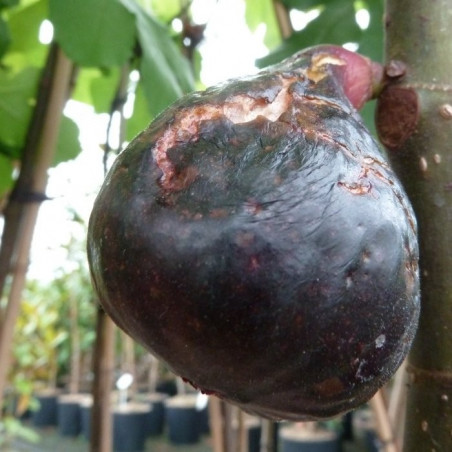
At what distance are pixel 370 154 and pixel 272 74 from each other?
72mm

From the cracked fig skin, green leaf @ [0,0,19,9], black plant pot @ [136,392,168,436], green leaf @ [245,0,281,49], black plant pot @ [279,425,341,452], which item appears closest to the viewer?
the cracked fig skin

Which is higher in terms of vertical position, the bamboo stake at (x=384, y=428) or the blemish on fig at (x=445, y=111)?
the blemish on fig at (x=445, y=111)

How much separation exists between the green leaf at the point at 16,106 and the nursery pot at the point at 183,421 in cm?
278

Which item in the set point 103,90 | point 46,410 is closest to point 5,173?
point 103,90

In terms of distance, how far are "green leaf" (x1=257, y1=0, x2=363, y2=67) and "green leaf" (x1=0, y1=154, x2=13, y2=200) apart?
371mm

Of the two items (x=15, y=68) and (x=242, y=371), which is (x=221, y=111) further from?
(x=15, y=68)

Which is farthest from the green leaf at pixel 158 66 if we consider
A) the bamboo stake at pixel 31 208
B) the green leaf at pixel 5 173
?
the green leaf at pixel 5 173

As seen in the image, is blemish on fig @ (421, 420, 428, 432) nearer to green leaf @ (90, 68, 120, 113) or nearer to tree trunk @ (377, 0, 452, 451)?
tree trunk @ (377, 0, 452, 451)

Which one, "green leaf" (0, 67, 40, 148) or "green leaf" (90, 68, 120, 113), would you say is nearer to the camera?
"green leaf" (0, 67, 40, 148)

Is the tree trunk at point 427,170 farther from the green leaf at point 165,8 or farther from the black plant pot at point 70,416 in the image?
the black plant pot at point 70,416

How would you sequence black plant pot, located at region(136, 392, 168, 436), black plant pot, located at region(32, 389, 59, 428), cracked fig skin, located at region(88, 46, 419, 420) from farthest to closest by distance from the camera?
1. black plant pot, located at region(32, 389, 59, 428)
2. black plant pot, located at region(136, 392, 168, 436)
3. cracked fig skin, located at region(88, 46, 419, 420)

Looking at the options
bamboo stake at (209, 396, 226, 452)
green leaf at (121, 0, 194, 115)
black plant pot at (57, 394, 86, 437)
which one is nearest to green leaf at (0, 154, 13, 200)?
green leaf at (121, 0, 194, 115)

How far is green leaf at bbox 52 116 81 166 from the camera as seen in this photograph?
938mm

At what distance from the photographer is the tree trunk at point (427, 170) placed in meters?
0.40
